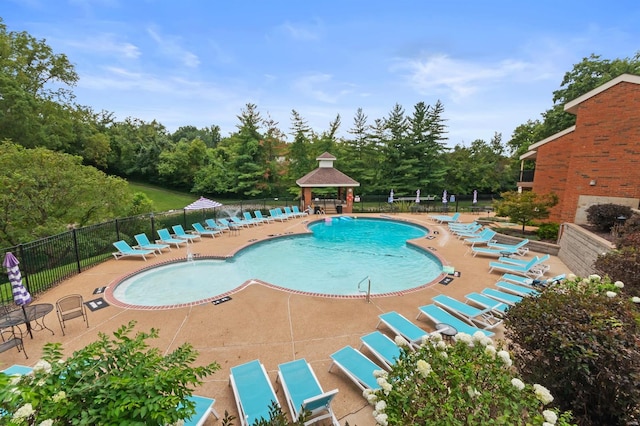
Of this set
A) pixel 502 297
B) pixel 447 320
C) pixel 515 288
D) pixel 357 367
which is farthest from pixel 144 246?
pixel 515 288

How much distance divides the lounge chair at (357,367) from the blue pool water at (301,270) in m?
4.13

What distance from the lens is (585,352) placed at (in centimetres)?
285

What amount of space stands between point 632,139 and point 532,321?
1242 centimetres

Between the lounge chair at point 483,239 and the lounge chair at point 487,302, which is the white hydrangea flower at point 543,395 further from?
the lounge chair at point 483,239

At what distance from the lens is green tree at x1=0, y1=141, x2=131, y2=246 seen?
1159 centimetres

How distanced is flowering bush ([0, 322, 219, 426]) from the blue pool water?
22.8 ft

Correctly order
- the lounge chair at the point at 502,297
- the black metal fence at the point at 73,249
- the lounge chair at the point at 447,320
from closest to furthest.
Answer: the lounge chair at the point at 447,320
the lounge chair at the point at 502,297
the black metal fence at the point at 73,249

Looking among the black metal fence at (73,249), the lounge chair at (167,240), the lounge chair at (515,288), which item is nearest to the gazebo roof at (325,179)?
the black metal fence at (73,249)

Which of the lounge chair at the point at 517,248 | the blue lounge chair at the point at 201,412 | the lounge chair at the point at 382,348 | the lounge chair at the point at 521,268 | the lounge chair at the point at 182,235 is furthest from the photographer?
the lounge chair at the point at 182,235

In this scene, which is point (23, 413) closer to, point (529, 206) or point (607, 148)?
point (607, 148)

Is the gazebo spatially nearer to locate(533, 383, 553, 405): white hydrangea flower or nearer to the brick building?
the brick building

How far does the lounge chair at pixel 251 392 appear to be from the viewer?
3.93 m

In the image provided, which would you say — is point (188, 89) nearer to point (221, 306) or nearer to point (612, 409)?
point (221, 306)

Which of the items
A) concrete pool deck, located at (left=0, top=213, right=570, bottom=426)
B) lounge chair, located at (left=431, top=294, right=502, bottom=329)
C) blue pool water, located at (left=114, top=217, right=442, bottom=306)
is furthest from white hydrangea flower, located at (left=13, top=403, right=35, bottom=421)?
blue pool water, located at (left=114, top=217, right=442, bottom=306)
